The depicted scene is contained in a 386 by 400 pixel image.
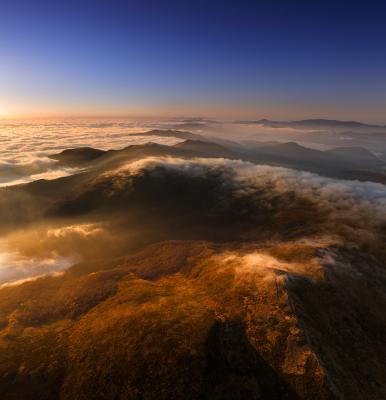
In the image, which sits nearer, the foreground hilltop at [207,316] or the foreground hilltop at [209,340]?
the foreground hilltop at [209,340]

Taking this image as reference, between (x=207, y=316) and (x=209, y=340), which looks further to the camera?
(x=207, y=316)

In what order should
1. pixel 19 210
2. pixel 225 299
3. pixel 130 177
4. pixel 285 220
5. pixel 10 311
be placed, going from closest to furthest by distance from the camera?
pixel 225 299 < pixel 10 311 < pixel 285 220 < pixel 19 210 < pixel 130 177

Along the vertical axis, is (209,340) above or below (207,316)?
above

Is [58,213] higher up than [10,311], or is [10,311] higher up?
[10,311]

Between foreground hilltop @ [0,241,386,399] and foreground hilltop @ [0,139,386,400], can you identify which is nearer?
foreground hilltop @ [0,241,386,399]

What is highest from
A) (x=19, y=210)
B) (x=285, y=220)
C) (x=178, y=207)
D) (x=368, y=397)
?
(x=368, y=397)

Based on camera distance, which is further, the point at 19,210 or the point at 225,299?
the point at 19,210

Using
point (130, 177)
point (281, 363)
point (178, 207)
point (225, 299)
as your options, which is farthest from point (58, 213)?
point (281, 363)

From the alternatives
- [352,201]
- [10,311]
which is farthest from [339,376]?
[352,201]

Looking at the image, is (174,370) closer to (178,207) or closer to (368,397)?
(368,397)

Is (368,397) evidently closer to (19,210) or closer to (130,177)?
(130,177)

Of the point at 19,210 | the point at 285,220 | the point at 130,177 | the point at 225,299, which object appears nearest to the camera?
the point at 225,299
